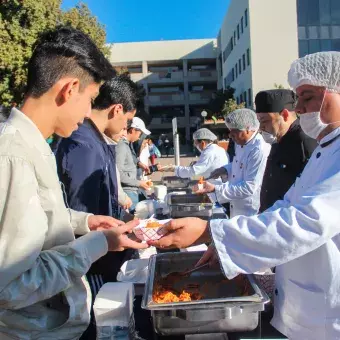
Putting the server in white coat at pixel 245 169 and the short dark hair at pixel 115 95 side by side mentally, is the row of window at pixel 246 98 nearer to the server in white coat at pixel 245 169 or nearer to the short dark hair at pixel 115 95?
the server in white coat at pixel 245 169

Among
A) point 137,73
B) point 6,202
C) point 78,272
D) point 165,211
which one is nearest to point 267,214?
point 78,272

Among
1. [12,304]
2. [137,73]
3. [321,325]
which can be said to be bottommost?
[321,325]

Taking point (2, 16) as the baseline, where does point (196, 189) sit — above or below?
below

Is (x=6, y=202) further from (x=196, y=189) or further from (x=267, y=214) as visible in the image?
(x=196, y=189)

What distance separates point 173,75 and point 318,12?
65.2ft

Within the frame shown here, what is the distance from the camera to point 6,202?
1038 mm

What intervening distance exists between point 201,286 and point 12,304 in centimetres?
71

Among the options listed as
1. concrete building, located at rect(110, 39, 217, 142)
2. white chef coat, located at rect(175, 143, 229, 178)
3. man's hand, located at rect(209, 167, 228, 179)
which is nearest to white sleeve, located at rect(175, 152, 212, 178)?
white chef coat, located at rect(175, 143, 229, 178)

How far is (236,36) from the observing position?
30375 millimetres

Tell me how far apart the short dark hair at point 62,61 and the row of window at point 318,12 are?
89.0 ft

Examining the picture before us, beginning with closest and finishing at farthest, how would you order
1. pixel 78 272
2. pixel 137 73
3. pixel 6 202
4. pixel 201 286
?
pixel 6 202, pixel 78 272, pixel 201 286, pixel 137 73

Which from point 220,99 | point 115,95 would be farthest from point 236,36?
point 115,95

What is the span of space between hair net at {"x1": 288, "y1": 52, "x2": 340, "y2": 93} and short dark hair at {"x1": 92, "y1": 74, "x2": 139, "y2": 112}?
1.49m

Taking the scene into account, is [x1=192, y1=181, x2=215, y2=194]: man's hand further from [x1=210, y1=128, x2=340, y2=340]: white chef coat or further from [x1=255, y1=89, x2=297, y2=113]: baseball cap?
[x1=210, y1=128, x2=340, y2=340]: white chef coat
